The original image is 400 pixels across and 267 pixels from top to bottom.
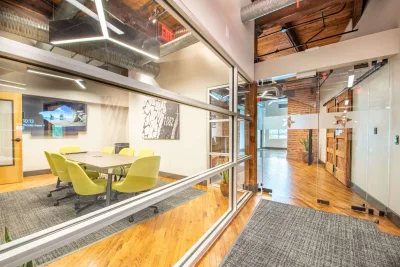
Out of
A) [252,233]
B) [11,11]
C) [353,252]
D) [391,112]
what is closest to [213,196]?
[252,233]

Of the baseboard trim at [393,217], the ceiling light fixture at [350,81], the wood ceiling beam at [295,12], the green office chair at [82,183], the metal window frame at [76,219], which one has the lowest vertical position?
the baseboard trim at [393,217]

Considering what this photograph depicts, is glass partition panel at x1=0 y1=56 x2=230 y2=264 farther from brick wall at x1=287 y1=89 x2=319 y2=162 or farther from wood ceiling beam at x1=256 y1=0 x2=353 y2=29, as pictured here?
brick wall at x1=287 y1=89 x2=319 y2=162

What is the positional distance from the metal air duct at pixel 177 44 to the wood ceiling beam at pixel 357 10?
116 inches

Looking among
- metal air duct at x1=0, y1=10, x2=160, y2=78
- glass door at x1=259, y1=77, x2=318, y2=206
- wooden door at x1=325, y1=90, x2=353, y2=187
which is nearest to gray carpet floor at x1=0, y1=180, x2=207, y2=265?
metal air duct at x1=0, y1=10, x2=160, y2=78

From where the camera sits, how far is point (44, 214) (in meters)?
2.59

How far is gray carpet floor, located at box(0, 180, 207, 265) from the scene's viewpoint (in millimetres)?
1969

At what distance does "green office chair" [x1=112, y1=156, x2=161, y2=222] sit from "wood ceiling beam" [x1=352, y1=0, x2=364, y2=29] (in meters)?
4.34

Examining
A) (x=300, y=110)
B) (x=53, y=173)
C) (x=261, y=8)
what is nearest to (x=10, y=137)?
(x=53, y=173)

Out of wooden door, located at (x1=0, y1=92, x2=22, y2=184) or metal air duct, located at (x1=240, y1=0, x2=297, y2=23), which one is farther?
metal air duct, located at (x1=240, y1=0, x2=297, y2=23)

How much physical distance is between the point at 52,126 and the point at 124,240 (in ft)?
5.55

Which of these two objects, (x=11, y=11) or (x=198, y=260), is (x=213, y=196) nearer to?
(x=198, y=260)

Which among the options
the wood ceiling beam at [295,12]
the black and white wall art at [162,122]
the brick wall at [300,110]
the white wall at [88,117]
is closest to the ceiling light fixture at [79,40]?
the white wall at [88,117]

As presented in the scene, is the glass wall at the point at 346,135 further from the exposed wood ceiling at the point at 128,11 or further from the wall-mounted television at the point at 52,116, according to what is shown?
the wall-mounted television at the point at 52,116

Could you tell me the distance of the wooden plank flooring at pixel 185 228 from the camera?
1.88 meters
